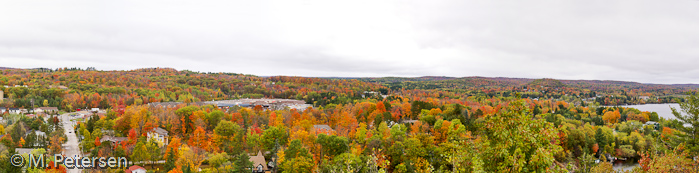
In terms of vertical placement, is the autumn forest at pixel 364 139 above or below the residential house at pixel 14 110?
above

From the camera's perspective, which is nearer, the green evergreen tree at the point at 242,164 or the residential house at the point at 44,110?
the green evergreen tree at the point at 242,164

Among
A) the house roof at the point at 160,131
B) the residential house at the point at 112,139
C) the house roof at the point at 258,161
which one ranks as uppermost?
the house roof at the point at 160,131

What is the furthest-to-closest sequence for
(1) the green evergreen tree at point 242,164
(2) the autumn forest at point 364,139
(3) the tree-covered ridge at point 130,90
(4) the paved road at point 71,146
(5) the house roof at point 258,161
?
1. (3) the tree-covered ridge at point 130,90
2. (4) the paved road at point 71,146
3. (5) the house roof at point 258,161
4. (1) the green evergreen tree at point 242,164
5. (2) the autumn forest at point 364,139

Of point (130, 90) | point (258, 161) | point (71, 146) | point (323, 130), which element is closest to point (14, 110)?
point (130, 90)

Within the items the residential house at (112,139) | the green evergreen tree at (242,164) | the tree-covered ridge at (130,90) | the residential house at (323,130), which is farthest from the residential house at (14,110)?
the green evergreen tree at (242,164)

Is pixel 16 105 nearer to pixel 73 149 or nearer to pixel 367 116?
pixel 73 149

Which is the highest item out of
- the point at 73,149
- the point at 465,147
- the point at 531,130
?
the point at 531,130

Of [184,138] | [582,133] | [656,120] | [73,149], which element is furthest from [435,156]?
[656,120]

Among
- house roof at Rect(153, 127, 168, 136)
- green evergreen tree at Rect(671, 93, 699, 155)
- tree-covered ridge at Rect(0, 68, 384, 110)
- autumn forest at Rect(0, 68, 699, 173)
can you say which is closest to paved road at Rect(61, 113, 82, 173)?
autumn forest at Rect(0, 68, 699, 173)

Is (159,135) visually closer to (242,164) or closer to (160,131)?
(160,131)

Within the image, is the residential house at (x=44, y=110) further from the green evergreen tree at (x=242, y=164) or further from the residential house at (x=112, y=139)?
the green evergreen tree at (x=242, y=164)

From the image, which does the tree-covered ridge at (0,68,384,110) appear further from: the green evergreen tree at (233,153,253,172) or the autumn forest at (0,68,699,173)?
the green evergreen tree at (233,153,253,172)
